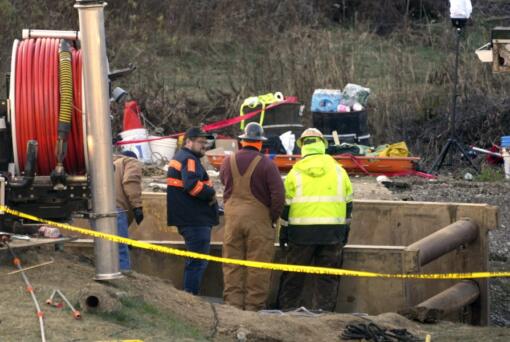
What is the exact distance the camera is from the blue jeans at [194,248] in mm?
11820

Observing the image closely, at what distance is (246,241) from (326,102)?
33.6 ft

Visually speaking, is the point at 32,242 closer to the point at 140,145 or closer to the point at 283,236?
the point at 283,236

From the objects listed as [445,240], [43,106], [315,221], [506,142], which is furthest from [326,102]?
[43,106]

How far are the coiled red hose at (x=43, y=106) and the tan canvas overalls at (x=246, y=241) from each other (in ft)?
6.66

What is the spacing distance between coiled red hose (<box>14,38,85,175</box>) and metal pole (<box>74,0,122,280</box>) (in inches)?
16.6

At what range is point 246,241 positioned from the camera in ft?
38.1

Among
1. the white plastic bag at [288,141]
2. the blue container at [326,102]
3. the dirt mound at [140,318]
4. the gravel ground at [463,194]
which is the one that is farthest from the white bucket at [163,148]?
the dirt mound at [140,318]

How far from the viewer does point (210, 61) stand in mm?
28469

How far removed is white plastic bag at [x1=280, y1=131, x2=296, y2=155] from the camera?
66.4ft

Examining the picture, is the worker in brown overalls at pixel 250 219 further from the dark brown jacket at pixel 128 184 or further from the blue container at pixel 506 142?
the blue container at pixel 506 142

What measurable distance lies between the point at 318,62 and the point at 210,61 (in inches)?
171

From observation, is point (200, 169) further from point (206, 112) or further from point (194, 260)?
point (206, 112)

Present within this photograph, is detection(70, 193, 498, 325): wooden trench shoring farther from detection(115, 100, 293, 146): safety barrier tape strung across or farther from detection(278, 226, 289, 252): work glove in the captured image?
detection(115, 100, 293, 146): safety barrier tape strung across

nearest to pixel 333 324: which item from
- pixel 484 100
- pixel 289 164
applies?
pixel 289 164
